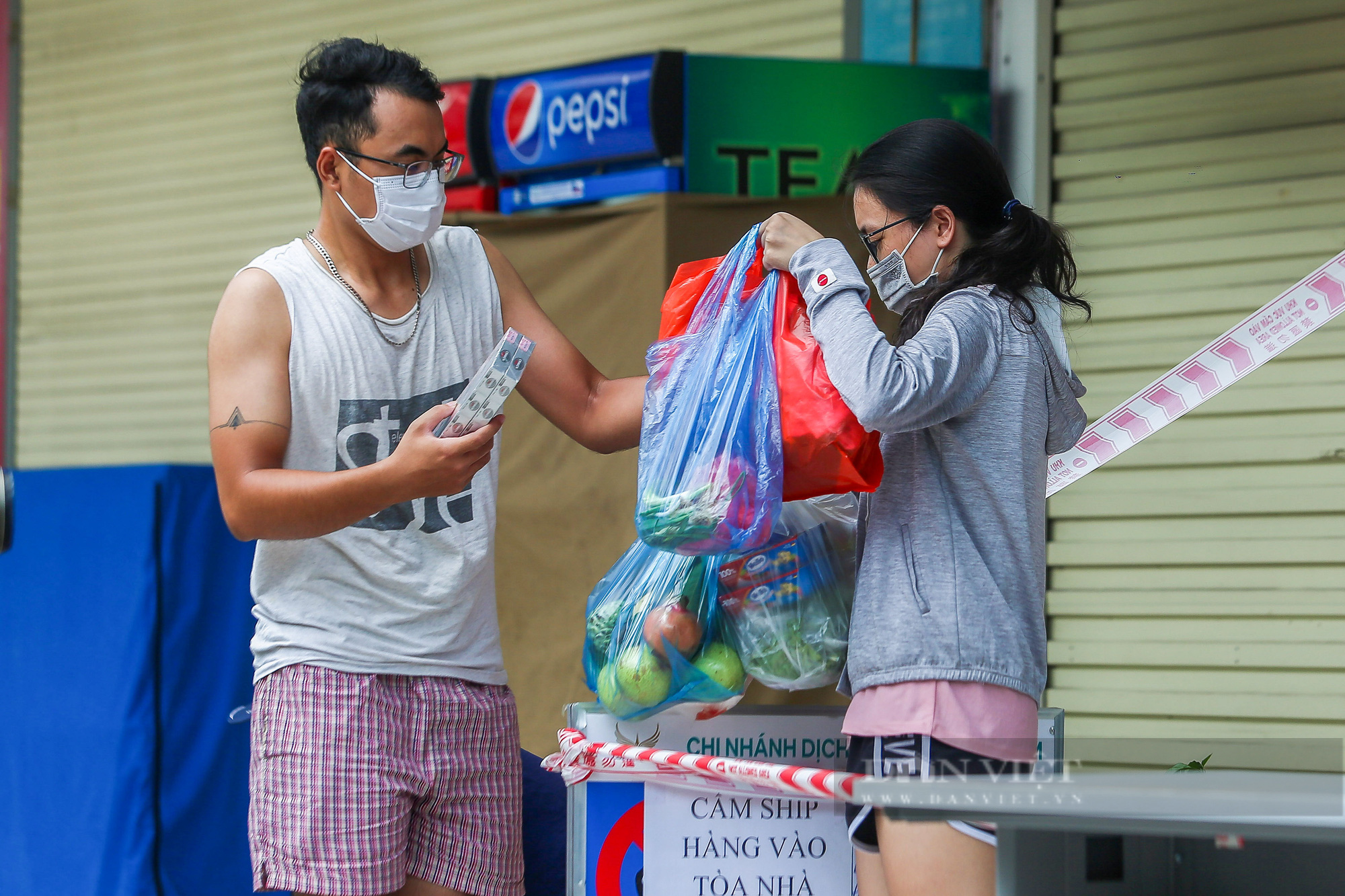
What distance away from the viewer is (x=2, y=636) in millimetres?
4117

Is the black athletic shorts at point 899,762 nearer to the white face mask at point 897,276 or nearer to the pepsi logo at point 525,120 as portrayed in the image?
the white face mask at point 897,276

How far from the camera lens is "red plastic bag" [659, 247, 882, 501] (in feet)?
6.39

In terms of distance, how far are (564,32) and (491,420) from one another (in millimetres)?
4090

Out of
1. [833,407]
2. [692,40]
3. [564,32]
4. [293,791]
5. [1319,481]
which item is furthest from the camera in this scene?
[564,32]

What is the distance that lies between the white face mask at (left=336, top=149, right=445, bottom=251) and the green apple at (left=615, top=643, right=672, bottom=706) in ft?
2.64

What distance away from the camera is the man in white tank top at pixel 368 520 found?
212cm

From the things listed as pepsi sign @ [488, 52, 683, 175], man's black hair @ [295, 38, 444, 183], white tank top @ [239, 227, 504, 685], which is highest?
pepsi sign @ [488, 52, 683, 175]

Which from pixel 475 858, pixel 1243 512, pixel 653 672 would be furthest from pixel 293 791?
pixel 1243 512

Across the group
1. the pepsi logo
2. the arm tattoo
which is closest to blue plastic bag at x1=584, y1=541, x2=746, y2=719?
the arm tattoo

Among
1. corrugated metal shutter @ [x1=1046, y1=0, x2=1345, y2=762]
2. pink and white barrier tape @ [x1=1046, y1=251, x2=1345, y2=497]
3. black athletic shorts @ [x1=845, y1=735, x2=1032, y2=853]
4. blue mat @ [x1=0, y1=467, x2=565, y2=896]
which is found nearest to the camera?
black athletic shorts @ [x1=845, y1=735, x2=1032, y2=853]

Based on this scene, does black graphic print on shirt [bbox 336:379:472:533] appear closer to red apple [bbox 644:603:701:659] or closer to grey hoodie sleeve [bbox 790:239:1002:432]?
red apple [bbox 644:603:701:659]

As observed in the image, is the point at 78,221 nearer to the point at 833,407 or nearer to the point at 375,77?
the point at 375,77

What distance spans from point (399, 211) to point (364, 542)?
0.57m

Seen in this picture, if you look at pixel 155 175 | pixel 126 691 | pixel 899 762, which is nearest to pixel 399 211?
pixel 899 762
